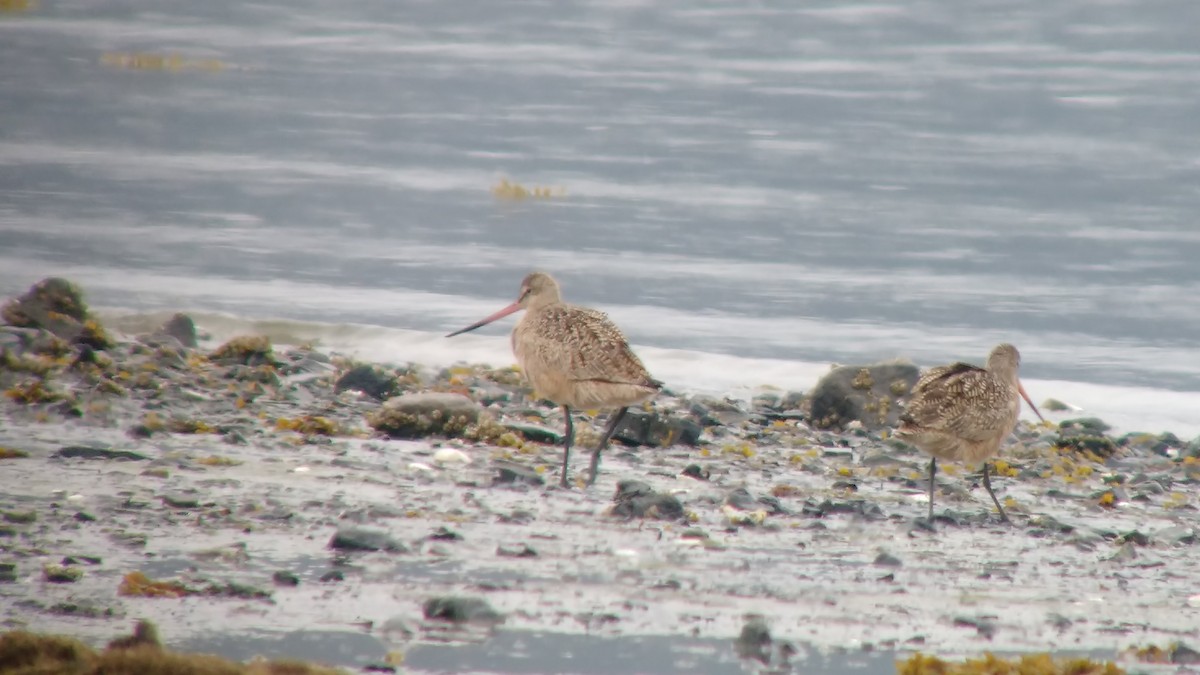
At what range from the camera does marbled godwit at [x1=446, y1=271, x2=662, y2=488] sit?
30.4ft

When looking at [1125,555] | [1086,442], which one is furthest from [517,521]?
[1086,442]

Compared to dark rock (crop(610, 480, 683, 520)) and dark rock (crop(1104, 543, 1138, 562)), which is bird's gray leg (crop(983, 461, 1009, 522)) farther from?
dark rock (crop(610, 480, 683, 520))

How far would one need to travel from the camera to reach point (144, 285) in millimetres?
15477

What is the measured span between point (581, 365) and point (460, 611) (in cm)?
331

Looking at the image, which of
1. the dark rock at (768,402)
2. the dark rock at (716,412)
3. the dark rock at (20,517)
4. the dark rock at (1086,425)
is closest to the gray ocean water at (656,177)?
the dark rock at (1086,425)

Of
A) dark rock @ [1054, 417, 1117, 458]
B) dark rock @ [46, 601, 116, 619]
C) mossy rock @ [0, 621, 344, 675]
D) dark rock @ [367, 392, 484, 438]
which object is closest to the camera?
mossy rock @ [0, 621, 344, 675]

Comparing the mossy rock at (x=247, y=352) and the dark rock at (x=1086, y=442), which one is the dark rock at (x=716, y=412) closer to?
the dark rock at (x=1086, y=442)

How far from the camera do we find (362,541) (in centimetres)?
701

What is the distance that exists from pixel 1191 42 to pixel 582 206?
26197 millimetres

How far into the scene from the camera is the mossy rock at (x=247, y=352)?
1119 cm

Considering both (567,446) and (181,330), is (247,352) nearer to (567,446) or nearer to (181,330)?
(181,330)

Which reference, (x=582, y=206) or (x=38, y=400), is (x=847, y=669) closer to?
(x=38, y=400)

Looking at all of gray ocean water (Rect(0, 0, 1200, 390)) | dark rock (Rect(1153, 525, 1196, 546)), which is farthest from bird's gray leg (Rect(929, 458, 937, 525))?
gray ocean water (Rect(0, 0, 1200, 390))

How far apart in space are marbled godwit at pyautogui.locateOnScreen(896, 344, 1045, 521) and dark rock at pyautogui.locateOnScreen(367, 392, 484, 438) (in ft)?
7.59
